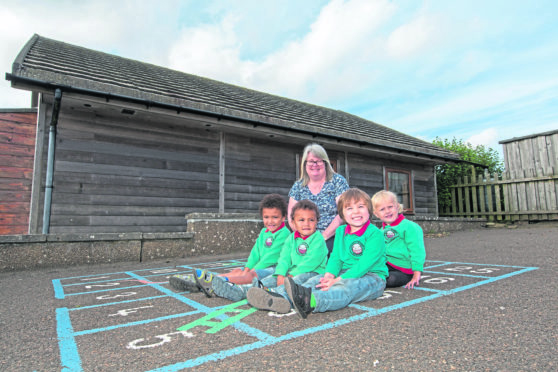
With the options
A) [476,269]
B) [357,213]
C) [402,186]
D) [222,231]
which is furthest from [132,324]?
[402,186]

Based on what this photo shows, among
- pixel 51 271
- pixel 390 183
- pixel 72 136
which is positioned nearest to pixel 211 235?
pixel 51 271

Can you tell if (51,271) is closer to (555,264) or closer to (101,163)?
(101,163)

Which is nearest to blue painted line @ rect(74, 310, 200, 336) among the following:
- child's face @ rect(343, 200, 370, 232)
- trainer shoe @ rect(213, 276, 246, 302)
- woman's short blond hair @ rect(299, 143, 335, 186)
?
trainer shoe @ rect(213, 276, 246, 302)

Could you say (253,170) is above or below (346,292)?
above

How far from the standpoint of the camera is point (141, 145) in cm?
711

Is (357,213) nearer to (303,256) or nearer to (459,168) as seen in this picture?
(303,256)

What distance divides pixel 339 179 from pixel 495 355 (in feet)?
7.40

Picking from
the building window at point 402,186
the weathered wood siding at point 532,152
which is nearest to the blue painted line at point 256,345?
the building window at point 402,186

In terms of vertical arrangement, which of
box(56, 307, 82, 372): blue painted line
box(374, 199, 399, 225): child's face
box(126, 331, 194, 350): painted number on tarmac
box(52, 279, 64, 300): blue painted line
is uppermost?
box(374, 199, 399, 225): child's face

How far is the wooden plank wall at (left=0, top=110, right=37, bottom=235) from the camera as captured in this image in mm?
6410

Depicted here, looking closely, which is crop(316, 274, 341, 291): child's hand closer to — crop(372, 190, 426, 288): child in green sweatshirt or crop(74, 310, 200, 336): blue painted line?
crop(372, 190, 426, 288): child in green sweatshirt

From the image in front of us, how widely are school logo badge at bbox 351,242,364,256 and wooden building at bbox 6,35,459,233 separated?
16.8ft

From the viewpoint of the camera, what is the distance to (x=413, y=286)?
10.4 feet

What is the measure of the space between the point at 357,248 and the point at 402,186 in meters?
→ 9.53
